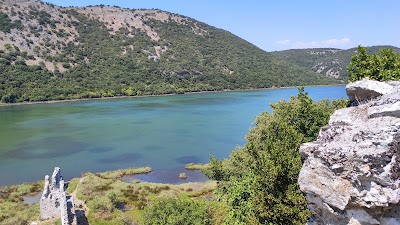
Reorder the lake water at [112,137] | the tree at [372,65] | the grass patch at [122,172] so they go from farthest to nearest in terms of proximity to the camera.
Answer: the lake water at [112,137], the grass patch at [122,172], the tree at [372,65]

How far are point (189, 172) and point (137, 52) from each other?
443ft

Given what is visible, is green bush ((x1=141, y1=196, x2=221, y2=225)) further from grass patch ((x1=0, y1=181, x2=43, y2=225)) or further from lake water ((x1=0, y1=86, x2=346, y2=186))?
lake water ((x1=0, y1=86, x2=346, y2=186))

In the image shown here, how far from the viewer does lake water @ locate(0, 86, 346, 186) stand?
165ft

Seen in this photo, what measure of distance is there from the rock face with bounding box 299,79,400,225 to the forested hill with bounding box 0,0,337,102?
118356 mm

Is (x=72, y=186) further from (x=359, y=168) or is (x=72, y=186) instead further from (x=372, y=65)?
(x=359, y=168)

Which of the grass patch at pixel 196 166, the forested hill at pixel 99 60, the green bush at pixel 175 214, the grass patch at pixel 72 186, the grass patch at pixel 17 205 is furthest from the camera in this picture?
the forested hill at pixel 99 60

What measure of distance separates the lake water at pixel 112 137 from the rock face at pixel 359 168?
33982mm

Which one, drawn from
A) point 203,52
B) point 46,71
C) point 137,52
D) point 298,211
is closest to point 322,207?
point 298,211

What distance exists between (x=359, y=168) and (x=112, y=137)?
206 ft

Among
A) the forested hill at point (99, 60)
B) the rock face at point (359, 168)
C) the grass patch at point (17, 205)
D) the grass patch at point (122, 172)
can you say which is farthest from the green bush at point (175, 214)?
the forested hill at point (99, 60)

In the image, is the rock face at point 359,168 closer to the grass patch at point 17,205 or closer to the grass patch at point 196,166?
the grass patch at point 17,205

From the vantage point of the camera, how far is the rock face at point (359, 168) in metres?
8.93

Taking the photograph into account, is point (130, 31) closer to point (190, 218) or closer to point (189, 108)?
point (189, 108)

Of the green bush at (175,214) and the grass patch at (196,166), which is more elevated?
the green bush at (175,214)
